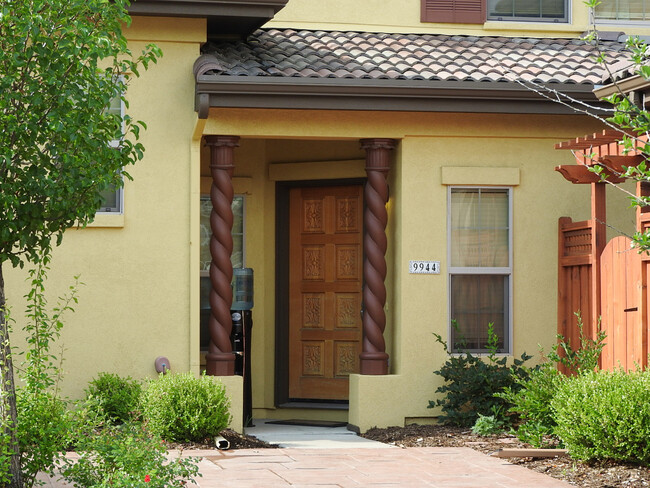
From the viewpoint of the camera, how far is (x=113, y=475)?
6211 millimetres

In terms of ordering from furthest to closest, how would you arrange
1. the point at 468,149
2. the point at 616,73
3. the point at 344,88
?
the point at 468,149 < the point at 344,88 < the point at 616,73

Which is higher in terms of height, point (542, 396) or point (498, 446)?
point (542, 396)

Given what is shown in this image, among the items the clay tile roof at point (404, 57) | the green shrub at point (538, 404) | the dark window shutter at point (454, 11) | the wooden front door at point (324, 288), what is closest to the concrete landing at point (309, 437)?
the wooden front door at point (324, 288)

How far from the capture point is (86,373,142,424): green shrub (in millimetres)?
9805

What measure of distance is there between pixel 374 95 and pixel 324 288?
9.88 ft

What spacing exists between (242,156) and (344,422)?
3.41 metres

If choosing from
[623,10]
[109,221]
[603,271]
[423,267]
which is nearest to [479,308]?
[423,267]

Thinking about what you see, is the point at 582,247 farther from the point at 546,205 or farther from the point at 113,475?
the point at 113,475

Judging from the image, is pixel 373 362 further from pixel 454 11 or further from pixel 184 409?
pixel 454 11

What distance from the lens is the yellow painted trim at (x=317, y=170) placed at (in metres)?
12.2

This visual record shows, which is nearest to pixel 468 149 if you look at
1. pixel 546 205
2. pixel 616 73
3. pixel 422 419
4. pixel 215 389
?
pixel 546 205

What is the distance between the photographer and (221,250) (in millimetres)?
10727

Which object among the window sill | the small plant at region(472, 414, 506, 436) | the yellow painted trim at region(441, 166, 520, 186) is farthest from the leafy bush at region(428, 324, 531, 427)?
the window sill

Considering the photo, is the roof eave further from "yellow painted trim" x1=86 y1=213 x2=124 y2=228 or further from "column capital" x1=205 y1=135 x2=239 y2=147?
"yellow painted trim" x1=86 y1=213 x2=124 y2=228
